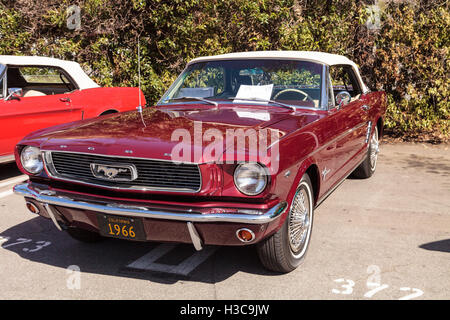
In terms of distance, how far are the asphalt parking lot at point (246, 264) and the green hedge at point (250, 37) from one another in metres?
4.10

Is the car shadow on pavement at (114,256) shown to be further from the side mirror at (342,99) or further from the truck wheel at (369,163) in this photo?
the truck wheel at (369,163)

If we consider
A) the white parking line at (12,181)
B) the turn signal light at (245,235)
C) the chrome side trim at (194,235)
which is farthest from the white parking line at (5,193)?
the turn signal light at (245,235)

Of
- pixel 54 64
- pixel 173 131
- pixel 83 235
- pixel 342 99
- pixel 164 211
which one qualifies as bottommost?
pixel 83 235

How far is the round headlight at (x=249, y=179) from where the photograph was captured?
2934 mm

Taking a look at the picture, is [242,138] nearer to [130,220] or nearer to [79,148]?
[130,220]

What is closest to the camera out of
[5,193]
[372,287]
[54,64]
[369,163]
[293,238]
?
[372,287]

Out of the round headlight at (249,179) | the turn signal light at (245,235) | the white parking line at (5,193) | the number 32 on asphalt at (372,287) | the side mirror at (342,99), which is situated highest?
the side mirror at (342,99)

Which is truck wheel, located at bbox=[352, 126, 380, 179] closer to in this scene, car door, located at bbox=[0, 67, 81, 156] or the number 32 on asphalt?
the number 32 on asphalt

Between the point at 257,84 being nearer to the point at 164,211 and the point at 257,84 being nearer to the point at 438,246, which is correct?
the point at 164,211

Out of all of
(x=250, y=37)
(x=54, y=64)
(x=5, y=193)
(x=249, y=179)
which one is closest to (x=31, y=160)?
(x=249, y=179)

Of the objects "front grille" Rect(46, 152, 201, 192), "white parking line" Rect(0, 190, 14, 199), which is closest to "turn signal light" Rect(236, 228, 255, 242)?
"front grille" Rect(46, 152, 201, 192)

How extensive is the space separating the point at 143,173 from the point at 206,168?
1.48 feet

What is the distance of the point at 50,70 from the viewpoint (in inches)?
295

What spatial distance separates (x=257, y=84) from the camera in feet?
14.5
